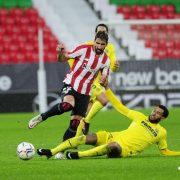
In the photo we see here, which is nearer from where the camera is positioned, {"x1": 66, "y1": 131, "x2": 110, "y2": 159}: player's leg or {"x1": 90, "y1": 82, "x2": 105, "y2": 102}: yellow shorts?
{"x1": 66, "y1": 131, "x2": 110, "y2": 159}: player's leg

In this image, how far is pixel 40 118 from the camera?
12.6 m

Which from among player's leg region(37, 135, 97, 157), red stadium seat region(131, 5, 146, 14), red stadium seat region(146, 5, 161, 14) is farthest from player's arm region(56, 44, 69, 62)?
red stadium seat region(146, 5, 161, 14)

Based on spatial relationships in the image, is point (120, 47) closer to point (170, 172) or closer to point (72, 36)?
point (72, 36)

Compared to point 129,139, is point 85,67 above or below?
above

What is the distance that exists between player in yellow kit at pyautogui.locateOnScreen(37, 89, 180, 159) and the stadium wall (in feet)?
38.8

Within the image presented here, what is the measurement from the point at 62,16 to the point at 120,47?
488cm

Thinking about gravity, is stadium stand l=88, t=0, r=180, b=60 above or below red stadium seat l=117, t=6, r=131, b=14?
below

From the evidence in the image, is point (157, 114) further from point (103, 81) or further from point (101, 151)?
point (103, 81)

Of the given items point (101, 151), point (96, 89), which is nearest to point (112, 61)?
point (96, 89)

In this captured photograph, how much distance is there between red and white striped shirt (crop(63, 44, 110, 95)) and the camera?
12.7 metres

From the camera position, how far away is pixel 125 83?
23969 mm

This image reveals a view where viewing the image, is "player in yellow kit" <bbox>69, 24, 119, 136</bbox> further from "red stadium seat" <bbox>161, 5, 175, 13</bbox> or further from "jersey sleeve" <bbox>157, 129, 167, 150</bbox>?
"red stadium seat" <bbox>161, 5, 175, 13</bbox>

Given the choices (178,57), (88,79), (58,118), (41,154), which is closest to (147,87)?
(178,57)

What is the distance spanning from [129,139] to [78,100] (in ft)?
5.23
